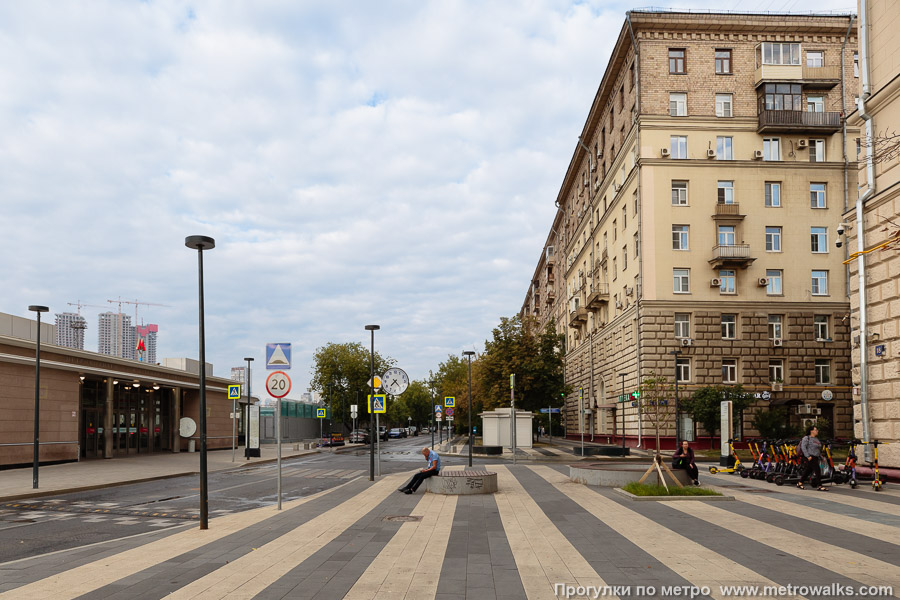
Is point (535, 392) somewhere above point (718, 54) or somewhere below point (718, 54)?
below

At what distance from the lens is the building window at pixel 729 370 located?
4003 cm

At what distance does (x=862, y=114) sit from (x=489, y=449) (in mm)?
22937

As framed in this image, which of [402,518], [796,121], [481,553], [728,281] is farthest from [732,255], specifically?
[481,553]

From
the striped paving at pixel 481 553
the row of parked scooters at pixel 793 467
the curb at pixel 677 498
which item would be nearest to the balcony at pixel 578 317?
the row of parked scooters at pixel 793 467

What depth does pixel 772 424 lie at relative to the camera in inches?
1420

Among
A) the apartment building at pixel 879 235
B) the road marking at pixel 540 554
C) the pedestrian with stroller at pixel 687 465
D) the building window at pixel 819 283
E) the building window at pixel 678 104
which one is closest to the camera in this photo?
the road marking at pixel 540 554

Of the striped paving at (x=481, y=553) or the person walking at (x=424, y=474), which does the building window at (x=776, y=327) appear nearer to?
the striped paving at (x=481, y=553)

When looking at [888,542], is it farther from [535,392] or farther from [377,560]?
[535,392]

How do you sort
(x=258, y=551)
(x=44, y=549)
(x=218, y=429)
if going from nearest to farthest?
A: (x=258, y=551), (x=44, y=549), (x=218, y=429)

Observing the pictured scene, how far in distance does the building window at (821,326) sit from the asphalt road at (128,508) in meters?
29.3

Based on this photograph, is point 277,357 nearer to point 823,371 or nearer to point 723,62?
point 823,371

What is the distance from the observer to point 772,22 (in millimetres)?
40844

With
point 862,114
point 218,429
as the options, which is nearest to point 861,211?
point 862,114

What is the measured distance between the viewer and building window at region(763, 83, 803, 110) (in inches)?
1603
